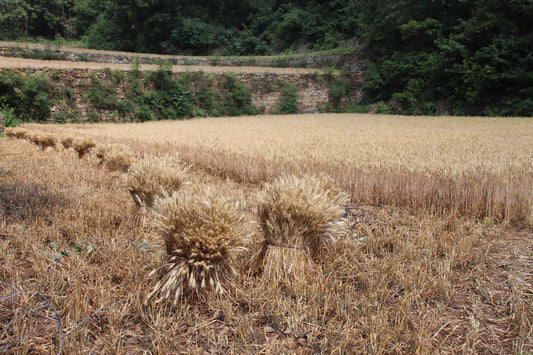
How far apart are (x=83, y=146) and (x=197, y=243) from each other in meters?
5.31

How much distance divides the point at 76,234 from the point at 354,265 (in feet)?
7.43

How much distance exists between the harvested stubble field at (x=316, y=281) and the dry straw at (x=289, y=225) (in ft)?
0.37

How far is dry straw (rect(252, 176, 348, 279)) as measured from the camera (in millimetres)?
2189

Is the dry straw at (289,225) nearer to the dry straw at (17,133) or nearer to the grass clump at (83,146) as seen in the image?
the grass clump at (83,146)

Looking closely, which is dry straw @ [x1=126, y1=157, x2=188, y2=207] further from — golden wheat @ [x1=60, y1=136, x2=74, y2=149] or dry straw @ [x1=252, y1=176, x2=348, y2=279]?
golden wheat @ [x1=60, y1=136, x2=74, y2=149]

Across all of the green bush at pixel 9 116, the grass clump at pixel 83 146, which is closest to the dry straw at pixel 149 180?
the grass clump at pixel 83 146

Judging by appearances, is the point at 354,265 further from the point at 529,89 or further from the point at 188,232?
the point at 529,89

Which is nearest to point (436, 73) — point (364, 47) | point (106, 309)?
point (364, 47)

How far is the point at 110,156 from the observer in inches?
199

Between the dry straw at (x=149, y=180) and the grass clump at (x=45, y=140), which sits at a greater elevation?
the dry straw at (x=149, y=180)

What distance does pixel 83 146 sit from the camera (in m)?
6.11

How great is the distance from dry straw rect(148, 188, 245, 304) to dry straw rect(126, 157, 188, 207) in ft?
4.24

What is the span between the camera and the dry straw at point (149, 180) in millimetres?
3266

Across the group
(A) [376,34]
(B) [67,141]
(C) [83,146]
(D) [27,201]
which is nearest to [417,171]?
(D) [27,201]
